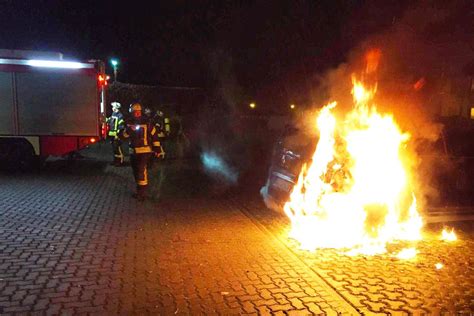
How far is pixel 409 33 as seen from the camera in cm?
864

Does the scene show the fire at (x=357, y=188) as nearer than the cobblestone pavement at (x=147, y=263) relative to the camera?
No

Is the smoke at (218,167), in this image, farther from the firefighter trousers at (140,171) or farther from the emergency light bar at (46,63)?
the emergency light bar at (46,63)

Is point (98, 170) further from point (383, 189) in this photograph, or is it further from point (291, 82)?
point (291, 82)

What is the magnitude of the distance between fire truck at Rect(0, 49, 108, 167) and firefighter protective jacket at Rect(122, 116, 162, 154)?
456 cm

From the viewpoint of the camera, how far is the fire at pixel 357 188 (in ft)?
18.0

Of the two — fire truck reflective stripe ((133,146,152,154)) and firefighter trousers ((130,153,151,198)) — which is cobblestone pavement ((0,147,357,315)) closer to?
firefighter trousers ((130,153,151,198))

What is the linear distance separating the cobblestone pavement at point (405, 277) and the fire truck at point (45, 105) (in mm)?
8279

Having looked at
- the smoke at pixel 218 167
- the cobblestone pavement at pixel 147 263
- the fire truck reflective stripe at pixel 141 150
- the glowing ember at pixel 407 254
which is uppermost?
the fire truck reflective stripe at pixel 141 150

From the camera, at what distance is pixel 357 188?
5516 mm

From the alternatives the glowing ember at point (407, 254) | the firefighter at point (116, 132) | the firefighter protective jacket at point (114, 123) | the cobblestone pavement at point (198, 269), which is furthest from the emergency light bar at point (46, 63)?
the glowing ember at point (407, 254)

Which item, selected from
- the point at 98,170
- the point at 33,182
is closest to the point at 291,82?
the point at 98,170

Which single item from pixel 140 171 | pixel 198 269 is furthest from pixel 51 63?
pixel 198 269

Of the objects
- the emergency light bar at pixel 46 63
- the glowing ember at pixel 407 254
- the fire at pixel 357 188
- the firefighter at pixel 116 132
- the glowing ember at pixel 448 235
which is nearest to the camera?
the glowing ember at pixel 407 254

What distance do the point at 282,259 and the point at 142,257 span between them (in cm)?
163
